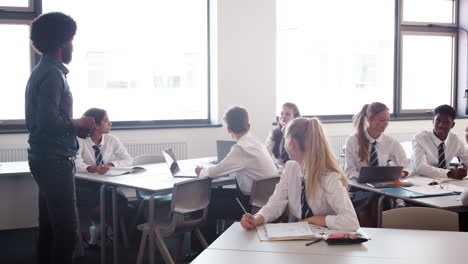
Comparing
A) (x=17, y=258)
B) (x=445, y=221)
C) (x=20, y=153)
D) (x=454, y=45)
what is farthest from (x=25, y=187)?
(x=454, y=45)

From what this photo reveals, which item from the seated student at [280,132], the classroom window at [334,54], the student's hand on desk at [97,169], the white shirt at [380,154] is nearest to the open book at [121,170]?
the student's hand on desk at [97,169]

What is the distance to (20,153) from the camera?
5.21 meters

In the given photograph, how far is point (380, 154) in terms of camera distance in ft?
13.7

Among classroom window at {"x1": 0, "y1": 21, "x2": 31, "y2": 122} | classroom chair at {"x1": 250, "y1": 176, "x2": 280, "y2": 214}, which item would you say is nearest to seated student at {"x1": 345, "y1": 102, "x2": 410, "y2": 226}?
classroom chair at {"x1": 250, "y1": 176, "x2": 280, "y2": 214}

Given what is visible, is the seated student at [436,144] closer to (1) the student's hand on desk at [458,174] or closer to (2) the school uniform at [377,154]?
(2) the school uniform at [377,154]

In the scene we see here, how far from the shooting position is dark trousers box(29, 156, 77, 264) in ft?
8.71

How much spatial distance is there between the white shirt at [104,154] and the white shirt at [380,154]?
75.3 inches

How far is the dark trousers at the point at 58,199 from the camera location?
2.65 meters

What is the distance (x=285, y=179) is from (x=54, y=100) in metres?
1.27

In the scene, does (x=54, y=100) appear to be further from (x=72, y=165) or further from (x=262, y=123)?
(x=262, y=123)

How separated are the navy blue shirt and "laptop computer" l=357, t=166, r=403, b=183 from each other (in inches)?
79.9

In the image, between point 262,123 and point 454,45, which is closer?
point 262,123

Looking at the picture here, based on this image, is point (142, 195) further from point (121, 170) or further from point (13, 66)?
point (13, 66)

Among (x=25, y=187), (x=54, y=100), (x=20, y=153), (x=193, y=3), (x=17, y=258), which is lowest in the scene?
(x=17, y=258)
